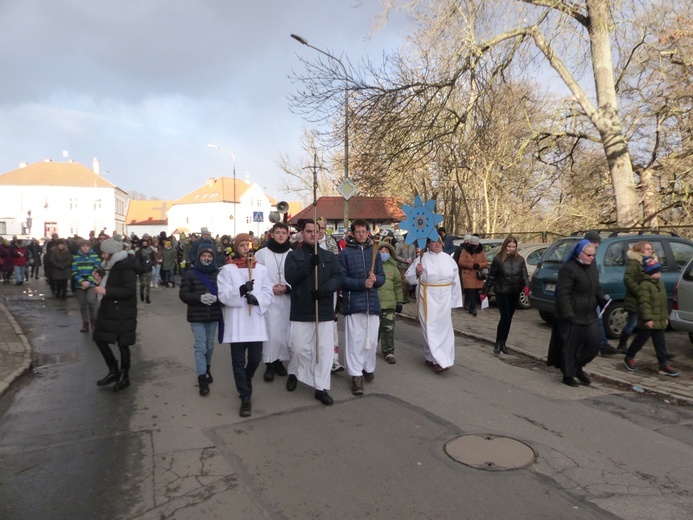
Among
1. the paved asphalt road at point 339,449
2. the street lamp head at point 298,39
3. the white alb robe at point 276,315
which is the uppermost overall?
the street lamp head at point 298,39

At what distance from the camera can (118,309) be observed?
19.5 ft

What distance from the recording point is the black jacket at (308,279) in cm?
542

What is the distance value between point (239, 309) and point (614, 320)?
21.6 feet

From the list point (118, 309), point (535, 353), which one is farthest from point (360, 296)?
point (535, 353)

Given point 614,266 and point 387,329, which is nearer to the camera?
point 387,329

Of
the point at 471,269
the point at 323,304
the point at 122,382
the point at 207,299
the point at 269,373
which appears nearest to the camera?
the point at 323,304

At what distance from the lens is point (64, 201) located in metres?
73.6

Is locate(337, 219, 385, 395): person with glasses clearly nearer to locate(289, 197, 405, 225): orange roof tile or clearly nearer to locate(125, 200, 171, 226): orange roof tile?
locate(289, 197, 405, 225): orange roof tile

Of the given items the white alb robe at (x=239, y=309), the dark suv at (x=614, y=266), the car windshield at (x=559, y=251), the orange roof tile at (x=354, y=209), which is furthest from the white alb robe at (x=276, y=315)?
the orange roof tile at (x=354, y=209)

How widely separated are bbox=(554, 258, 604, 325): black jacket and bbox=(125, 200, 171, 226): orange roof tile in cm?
9455

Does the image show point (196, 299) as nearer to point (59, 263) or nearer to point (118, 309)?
point (118, 309)

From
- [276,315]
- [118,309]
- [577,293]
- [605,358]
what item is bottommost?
[605,358]

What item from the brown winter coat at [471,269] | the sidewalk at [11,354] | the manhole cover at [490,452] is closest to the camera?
the manhole cover at [490,452]

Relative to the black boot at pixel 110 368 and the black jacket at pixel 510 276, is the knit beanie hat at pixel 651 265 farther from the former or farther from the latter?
the black boot at pixel 110 368
